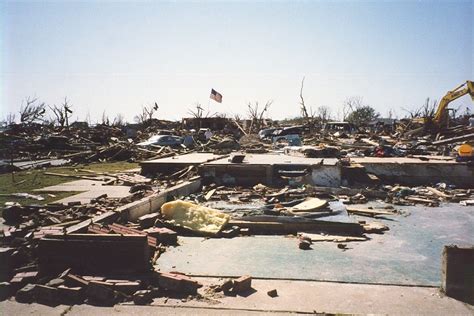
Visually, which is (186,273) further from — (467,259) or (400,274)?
(467,259)

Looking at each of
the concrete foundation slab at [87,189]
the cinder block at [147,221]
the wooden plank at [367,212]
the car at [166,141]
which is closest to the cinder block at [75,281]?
the cinder block at [147,221]

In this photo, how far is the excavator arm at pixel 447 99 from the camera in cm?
2526

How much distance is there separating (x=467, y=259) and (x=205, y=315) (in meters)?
2.85

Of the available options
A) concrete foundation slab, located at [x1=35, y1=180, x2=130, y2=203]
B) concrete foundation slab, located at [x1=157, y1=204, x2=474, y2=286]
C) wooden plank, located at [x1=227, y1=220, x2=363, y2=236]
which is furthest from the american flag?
concrete foundation slab, located at [x1=157, y1=204, x2=474, y2=286]

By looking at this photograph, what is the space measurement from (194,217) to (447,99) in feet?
87.0

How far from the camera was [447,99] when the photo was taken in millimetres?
27859

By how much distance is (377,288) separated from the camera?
443 centimetres

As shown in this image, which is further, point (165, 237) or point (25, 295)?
point (165, 237)

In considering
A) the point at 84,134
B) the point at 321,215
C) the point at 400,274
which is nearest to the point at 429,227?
the point at 321,215

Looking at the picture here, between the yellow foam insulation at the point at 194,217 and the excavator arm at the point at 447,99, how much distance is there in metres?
24.1

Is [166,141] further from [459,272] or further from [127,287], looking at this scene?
[459,272]

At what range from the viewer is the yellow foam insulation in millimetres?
6898

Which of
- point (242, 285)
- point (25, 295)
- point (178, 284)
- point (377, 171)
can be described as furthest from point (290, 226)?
A: point (377, 171)

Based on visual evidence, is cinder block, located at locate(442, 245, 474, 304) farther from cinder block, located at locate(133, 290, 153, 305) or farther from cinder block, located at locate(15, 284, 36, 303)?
cinder block, located at locate(15, 284, 36, 303)
